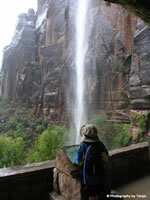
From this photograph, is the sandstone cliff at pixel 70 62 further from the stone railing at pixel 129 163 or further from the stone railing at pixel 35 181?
the stone railing at pixel 35 181

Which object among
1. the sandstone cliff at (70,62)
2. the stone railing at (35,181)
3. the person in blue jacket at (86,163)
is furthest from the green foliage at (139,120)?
the person in blue jacket at (86,163)

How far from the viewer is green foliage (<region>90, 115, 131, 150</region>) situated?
34.8ft

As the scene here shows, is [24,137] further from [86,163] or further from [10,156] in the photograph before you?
[86,163]

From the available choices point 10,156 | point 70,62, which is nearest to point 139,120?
point 10,156

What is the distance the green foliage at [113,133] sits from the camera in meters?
10.6

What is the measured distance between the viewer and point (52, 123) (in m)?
20.4

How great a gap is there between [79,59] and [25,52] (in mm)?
11343

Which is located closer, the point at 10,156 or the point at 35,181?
the point at 35,181

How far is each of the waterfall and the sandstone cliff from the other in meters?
0.65

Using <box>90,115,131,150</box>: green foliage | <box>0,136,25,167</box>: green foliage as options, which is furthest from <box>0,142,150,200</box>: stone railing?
<box>90,115,131,150</box>: green foliage

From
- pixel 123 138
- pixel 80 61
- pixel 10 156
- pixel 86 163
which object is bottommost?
pixel 10 156

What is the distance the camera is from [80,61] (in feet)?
59.8

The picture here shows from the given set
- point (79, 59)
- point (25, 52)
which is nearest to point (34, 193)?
point (79, 59)

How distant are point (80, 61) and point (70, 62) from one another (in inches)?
Answer: 50.8
